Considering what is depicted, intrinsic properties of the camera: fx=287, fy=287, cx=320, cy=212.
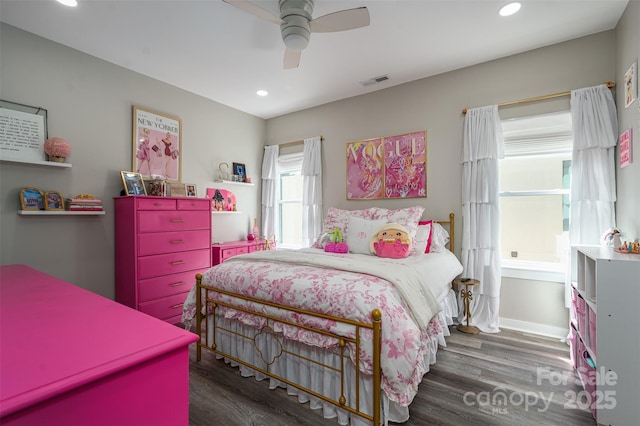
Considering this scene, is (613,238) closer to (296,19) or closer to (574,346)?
(574,346)

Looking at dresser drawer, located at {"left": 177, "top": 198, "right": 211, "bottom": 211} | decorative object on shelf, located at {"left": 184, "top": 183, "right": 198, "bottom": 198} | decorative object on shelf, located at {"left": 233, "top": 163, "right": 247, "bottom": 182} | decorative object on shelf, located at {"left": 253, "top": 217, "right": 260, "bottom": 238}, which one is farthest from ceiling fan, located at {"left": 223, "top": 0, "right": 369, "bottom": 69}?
decorative object on shelf, located at {"left": 253, "top": 217, "right": 260, "bottom": 238}

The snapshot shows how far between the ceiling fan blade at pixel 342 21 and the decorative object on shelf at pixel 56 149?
245 centimetres

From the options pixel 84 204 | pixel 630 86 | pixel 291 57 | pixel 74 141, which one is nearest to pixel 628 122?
pixel 630 86

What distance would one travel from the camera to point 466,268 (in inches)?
122

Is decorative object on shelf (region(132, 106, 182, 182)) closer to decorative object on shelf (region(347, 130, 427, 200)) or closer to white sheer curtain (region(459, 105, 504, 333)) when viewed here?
decorative object on shelf (region(347, 130, 427, 200))

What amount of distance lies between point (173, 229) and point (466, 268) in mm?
3218

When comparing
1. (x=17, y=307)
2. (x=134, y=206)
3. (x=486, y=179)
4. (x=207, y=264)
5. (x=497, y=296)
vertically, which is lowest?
(x=497, y=296)

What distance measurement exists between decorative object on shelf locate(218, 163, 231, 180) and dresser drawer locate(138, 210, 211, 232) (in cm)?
87

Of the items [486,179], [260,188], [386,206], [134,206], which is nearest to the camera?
[134,206]

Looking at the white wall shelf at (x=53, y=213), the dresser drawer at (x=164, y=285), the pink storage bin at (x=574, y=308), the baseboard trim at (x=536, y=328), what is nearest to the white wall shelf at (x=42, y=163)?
the white wall shelf at (x=53, y=213)

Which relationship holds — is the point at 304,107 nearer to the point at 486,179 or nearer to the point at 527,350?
the point at 486,179

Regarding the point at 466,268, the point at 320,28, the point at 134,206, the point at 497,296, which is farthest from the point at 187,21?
the point at 497,296

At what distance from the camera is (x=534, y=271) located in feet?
9.52

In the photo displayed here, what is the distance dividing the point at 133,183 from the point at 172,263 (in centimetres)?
96
